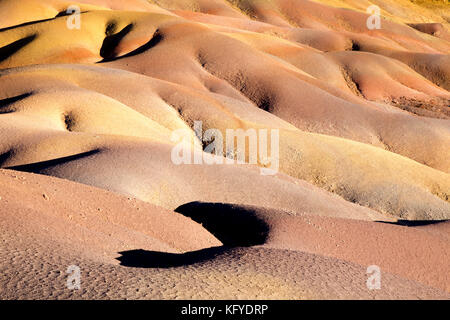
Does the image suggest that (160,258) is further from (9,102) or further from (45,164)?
(9,102)

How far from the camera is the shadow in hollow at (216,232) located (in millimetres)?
4605

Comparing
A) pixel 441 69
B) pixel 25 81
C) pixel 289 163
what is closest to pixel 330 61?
pixel 441 69

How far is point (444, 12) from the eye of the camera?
67500 mm

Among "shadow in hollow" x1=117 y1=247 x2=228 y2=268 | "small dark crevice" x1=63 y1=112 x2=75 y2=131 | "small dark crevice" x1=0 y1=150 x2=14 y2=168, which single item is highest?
"shadow in hollow" x1=117 y1=247 x2=228 y2=268

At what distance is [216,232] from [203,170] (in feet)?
9.23

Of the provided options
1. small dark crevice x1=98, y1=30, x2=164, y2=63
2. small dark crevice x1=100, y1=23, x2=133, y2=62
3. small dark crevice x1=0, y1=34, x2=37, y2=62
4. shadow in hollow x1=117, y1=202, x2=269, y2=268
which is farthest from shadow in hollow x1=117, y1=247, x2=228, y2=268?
small dark crevice x1=0, y1=34, x2=37, y2=62

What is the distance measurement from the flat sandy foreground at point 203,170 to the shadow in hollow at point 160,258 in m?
0.03

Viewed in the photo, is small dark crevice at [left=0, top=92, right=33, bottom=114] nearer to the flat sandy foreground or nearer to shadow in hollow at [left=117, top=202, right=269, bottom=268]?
the flat sandy foreground

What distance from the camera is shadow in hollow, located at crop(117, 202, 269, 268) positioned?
461cm

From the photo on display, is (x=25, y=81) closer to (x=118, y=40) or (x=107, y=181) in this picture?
(x=107, y=181)

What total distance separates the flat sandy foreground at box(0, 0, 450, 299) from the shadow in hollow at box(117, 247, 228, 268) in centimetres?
3

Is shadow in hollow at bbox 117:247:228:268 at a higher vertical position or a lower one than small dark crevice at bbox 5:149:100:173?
higher

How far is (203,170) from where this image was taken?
9.53 metres

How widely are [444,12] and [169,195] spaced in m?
69.2
